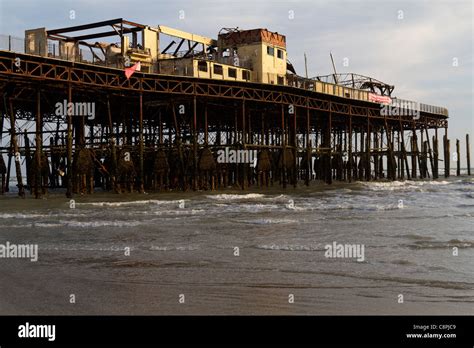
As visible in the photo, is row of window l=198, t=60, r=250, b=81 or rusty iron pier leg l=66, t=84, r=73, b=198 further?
row of window l=198, t=60, r=250, b=81

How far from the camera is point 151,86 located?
35.9m

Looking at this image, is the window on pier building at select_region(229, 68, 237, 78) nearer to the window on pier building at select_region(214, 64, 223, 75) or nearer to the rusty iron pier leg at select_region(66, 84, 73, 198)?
the window on pier building at select_region(214, 64, 223, 75)

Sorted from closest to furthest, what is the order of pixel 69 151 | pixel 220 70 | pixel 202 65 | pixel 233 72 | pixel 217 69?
pixel 69 151 < pixel 202 65 < pixel 217 69 < pixel 220 70 < pixel 233 72

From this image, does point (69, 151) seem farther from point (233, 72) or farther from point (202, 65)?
point (233, 72)

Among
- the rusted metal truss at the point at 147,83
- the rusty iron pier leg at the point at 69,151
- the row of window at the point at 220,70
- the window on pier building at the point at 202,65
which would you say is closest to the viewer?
the rusted metal truss at the point at 147,83

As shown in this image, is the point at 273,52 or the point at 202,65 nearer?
the point at 202,65

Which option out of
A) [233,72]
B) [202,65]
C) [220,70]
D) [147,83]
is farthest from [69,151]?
[233,72]

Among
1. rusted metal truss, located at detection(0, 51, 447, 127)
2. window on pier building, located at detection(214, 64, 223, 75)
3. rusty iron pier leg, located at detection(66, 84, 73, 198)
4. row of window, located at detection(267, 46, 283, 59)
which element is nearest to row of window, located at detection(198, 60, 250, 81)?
window on pier building, located at detection(214, 64, 223, 75)

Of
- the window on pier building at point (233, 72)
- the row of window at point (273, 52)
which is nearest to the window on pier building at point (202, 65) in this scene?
the window on pier building at point (233, 72)

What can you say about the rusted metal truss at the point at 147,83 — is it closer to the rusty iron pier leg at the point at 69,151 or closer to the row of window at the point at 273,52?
the rusty iron pier leg at the point at 69,151

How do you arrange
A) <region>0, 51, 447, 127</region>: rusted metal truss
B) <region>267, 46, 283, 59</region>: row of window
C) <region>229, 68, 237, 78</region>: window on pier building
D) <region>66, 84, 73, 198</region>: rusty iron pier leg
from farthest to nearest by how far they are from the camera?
<region>267, 46, 283, 59</region>: row of window < <region>229, 68, 237, 78</region>: window on pier building < <region>66, 84, 73, 198</region>: rusty iron pier leg < <region>0, 51, 447, 127</region>: rusted metal truss

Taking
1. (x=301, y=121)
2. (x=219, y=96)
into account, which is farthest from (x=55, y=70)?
(x=301, y=121)

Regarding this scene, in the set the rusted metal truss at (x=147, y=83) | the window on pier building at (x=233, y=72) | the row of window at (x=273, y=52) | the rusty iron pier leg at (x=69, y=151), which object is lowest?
the rusty iron pier leg at (x=69, y=151)
